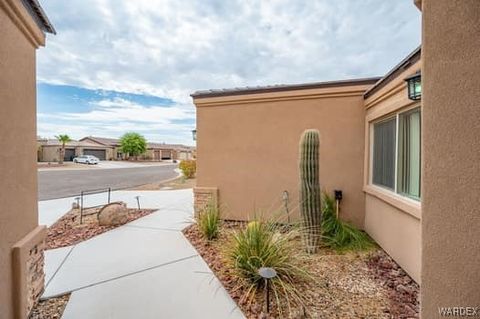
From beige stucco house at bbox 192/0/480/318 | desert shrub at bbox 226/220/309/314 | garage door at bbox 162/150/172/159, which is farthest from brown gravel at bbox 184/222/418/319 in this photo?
garage door at bbox 162/150/172/159

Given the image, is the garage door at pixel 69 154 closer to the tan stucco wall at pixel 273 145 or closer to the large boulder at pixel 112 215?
the large boulder at pixel 112 215

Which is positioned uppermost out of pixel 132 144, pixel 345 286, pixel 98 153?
pixel 132 144

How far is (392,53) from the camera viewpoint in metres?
8.64

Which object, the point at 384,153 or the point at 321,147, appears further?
the point at 321,147

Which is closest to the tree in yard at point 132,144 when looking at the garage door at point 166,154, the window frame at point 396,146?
the garage door at point 166,154

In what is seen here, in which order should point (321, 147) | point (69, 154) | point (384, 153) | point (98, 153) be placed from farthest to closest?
point (98, 153)
point (69, 154)
point (321, 147)
point (384, 153)

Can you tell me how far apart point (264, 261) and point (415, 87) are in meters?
3.41

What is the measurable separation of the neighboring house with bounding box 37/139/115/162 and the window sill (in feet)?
162

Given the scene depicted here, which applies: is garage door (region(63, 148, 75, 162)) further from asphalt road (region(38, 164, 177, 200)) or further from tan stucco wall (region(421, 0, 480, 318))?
tan stucco wall (region(421, 0, 480, 318))

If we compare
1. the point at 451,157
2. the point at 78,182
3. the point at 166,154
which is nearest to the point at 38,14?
the point at 451,157

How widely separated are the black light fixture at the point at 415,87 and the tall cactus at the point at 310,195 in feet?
5.76

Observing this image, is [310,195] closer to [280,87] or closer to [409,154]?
[409,154]

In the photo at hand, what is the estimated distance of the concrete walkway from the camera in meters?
3.20

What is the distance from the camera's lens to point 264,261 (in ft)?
12.2
